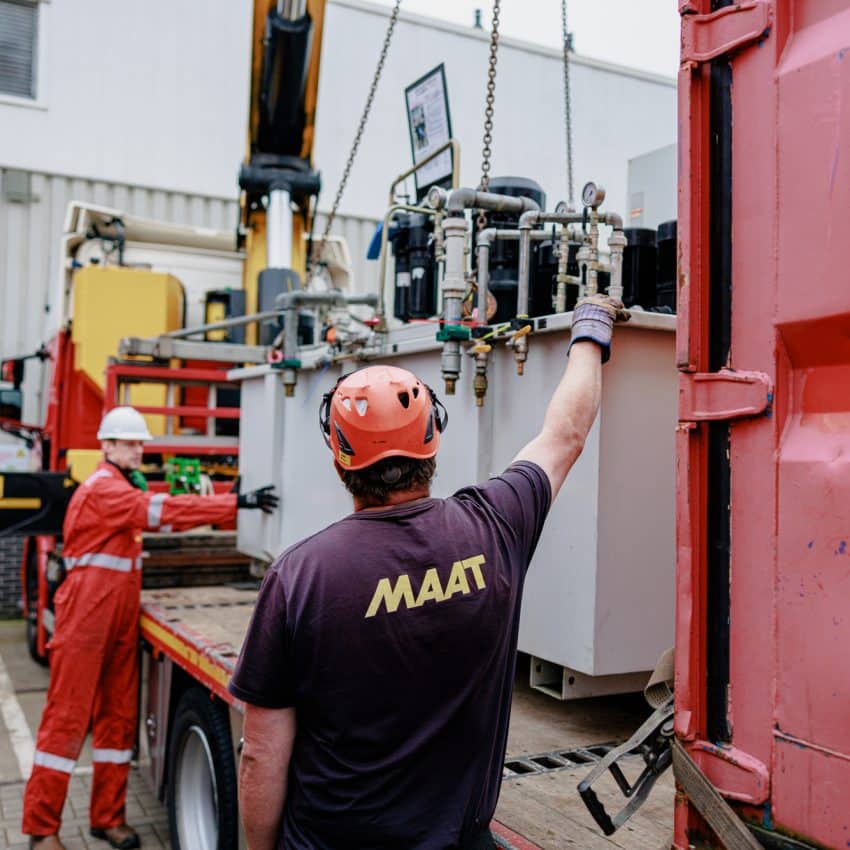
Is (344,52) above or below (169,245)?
above

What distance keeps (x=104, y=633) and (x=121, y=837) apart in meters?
0.89

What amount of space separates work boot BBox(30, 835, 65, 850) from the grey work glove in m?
3.32

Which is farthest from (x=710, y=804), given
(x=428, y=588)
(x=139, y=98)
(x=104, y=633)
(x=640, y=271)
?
(x=139, y=98)

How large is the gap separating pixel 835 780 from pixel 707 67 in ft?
3.60

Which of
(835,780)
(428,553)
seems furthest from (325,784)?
(835,780)

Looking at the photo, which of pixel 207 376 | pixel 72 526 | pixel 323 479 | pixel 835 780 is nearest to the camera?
pixel 835 780

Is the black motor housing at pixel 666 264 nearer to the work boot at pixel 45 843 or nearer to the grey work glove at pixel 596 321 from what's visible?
the grey work glove at pixel 596 321

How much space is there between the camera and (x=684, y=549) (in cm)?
152

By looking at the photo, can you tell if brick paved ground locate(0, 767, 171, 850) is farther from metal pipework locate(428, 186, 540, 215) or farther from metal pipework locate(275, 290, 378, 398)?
metal pipework locate(428, 186, 540, 215)

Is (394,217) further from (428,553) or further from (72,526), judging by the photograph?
(428,553)

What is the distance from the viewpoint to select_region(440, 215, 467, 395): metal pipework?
8.52ft

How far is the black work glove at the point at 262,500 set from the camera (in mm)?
4098

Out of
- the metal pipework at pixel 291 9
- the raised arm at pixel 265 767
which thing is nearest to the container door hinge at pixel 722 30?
the raised arm at pixel 265 767

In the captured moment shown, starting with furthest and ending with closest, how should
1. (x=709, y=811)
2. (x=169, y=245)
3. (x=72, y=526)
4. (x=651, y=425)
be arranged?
(x=169, y=245) < (x=72, y=526) < (x=651, y=425) < (x=709, y=811)
